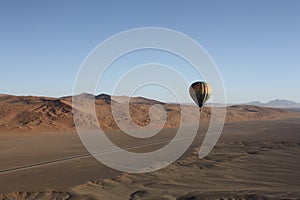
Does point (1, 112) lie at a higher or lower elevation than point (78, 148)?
higher

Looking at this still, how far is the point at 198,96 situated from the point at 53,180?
52.8 ft

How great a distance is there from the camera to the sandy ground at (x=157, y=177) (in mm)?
12156

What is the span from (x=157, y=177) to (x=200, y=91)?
13427 mm

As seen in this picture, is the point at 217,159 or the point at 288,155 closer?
the point at 217,159

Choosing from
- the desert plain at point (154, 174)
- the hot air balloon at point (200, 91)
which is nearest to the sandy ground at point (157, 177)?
the desert plain at point (154, 174)

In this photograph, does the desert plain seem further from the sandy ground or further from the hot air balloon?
the hot air balloon

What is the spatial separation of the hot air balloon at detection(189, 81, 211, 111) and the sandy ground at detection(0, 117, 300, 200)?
20.2 feet

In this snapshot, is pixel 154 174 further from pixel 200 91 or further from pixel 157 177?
pixel 200 91

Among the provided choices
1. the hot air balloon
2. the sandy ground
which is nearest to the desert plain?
the sandy ground

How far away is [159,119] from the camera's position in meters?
53.6

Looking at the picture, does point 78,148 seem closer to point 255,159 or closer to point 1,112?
point 255,159

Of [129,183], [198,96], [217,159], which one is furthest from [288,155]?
[129,183]

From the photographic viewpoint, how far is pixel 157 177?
1477 centimetres

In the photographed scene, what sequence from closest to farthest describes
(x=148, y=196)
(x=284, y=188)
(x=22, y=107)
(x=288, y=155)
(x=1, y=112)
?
(x=148, y=196) < (x=284, y=188) < (x=288, y=155) < (x=1, y=112) < (x=22, y=107)
